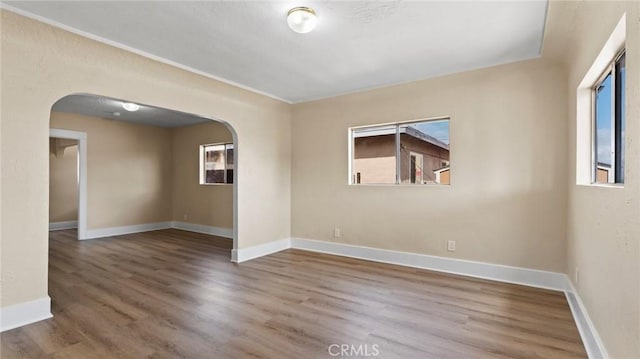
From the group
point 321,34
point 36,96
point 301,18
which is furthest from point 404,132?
point 36,96

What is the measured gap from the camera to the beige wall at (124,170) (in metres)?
6.31

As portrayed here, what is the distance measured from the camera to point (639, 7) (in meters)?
1.34

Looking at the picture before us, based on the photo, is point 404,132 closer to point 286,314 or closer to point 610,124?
point 610,124

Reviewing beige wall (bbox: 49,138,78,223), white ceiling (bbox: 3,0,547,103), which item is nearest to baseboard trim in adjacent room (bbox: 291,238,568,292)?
white ceiling (bbox: 3,0,547,103)

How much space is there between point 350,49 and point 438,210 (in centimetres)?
228

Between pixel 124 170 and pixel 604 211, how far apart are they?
7865mm

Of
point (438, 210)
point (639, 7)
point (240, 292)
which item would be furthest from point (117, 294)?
point (639, 7)

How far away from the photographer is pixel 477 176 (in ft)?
12.3

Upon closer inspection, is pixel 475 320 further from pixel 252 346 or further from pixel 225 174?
pixel 225 174

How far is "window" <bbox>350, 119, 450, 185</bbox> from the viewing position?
4.10 metres

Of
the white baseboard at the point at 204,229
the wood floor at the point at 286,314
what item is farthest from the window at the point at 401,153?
the white baseboard at the point at 204,229

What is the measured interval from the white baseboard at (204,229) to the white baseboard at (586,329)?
5.52 m

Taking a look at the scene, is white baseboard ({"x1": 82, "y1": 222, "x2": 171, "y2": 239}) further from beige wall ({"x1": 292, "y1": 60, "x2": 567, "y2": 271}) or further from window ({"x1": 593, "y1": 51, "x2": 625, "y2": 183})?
window ({"x1": 593, "y1": 51, "x2": 625, "y2": 183})

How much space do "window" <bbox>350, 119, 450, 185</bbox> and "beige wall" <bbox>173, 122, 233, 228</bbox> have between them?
3.11 meters
